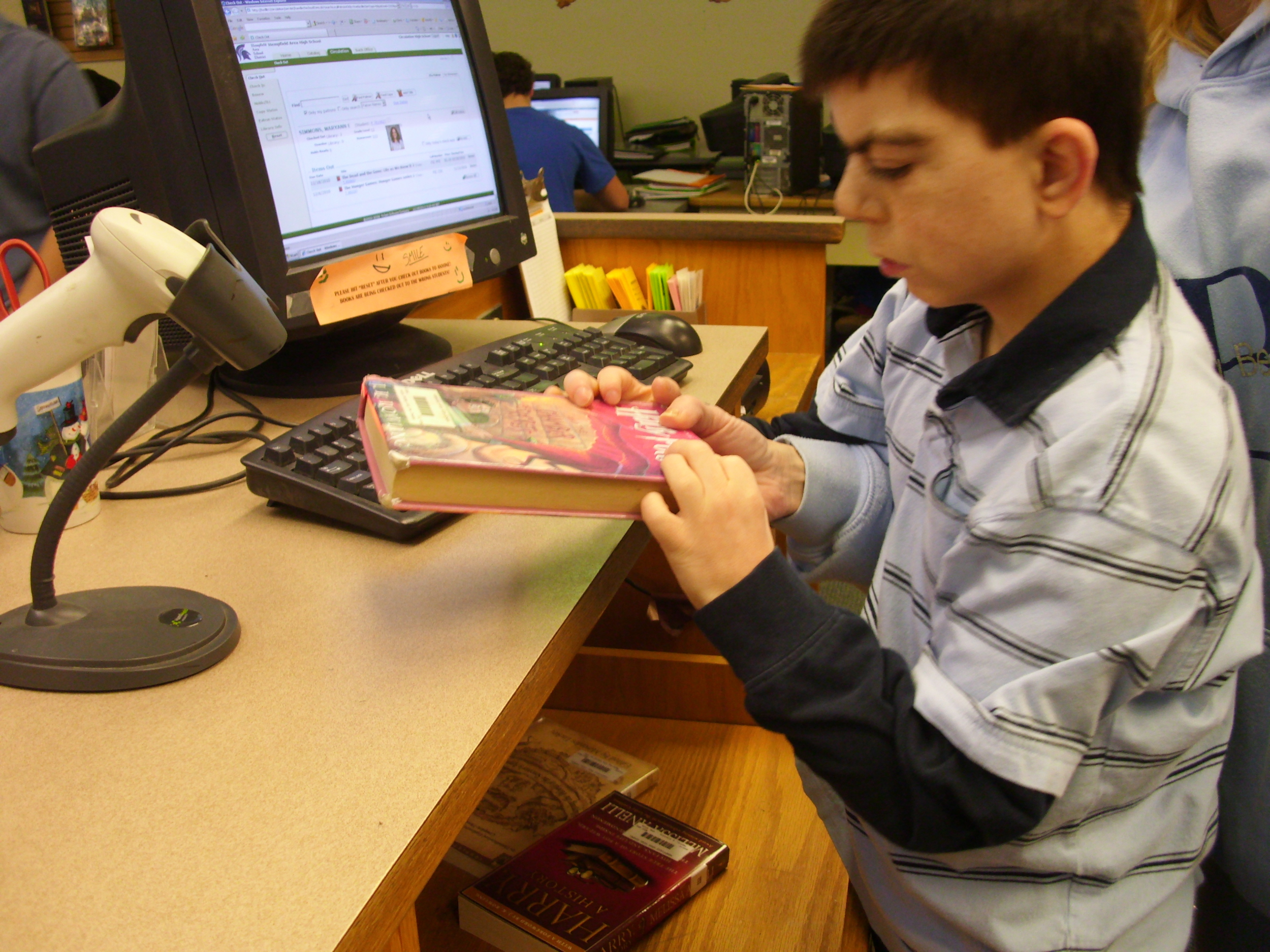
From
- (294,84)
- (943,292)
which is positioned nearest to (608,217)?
(294,84)

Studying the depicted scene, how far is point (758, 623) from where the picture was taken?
22.6 inches

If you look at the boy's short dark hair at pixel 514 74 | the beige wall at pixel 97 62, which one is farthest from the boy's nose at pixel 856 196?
the beige wall at pixel 97 62

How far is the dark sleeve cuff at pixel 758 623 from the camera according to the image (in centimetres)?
57

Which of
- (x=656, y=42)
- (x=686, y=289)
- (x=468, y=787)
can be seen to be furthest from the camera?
(x=656, y=42)

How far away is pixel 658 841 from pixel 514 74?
3.13 m

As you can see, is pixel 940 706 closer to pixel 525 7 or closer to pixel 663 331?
pixel 663 331

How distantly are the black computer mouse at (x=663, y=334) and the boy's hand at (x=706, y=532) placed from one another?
488 mm

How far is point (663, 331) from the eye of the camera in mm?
1084

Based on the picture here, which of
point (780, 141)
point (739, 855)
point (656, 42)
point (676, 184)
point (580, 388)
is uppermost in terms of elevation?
point (656, 42)

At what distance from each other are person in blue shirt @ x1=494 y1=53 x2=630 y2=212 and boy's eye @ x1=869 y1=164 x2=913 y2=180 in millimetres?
2626

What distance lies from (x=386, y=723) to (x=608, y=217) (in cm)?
120

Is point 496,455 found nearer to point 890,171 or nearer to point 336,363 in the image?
point 890,171

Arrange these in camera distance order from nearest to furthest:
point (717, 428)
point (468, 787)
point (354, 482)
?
point (468, 787) < point (354, 482) < point (717, 428)

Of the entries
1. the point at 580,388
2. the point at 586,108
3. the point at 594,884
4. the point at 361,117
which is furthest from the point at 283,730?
the point at 586,108
